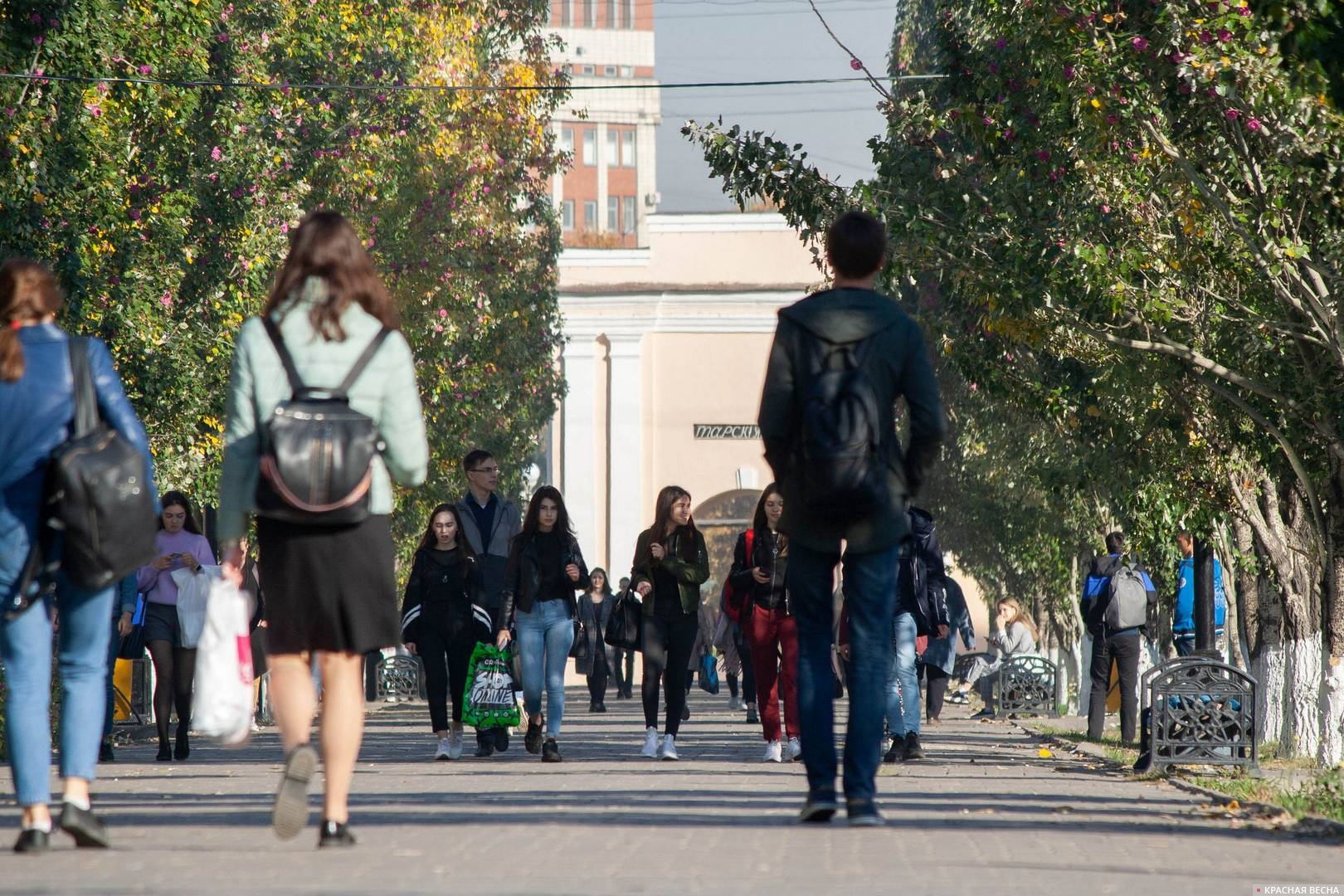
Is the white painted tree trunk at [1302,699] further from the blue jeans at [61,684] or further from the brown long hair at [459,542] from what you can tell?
the blue jeans at [61,684]

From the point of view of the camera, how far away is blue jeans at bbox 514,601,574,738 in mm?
13297

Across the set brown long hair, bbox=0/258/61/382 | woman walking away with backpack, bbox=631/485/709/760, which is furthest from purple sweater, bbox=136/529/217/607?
brown long hair, bbox=0/258/61/382

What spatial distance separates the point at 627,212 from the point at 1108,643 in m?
107

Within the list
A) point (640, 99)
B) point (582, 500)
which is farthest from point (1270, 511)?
point (640, 99)

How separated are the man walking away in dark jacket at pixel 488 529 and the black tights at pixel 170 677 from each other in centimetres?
191

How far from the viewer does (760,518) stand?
1298 centimetres

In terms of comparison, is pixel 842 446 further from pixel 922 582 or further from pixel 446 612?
pixel 446 612

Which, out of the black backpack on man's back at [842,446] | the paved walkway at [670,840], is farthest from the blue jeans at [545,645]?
the black backpack on man's back at [842,446]

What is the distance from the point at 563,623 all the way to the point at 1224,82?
5.32 meters

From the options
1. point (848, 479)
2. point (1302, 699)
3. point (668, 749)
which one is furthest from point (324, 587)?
point (1302, 699)

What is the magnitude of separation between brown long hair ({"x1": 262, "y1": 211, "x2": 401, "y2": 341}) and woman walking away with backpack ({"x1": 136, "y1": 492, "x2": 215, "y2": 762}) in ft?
25.3

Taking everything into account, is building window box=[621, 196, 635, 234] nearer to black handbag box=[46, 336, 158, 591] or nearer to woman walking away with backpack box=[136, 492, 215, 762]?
woman walking away with backpack box=[136, 492, 215, 762]

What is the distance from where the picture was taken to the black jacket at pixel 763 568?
12789 millimetres

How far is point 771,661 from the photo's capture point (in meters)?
12.8
